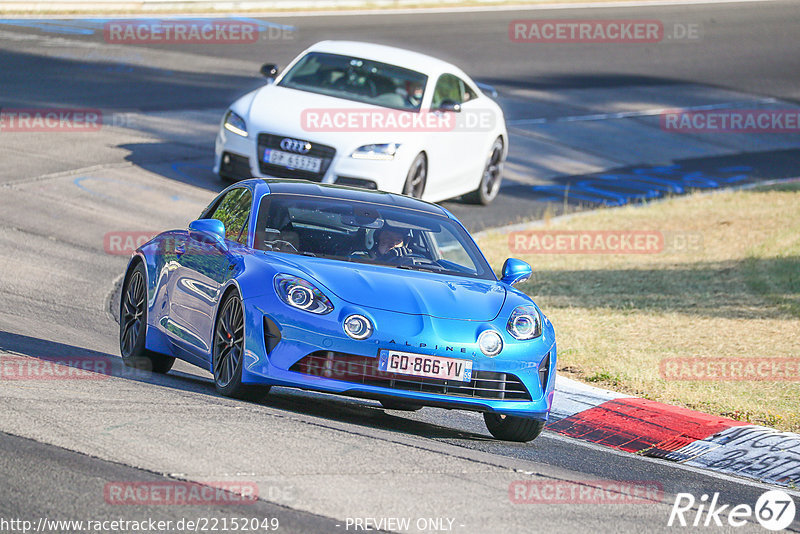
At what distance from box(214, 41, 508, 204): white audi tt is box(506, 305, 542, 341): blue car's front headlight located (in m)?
7.97

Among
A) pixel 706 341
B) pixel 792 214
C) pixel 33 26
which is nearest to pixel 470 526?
pixel 706 341

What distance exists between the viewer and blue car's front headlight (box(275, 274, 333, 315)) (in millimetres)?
7348

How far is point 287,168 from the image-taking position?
51.9ft

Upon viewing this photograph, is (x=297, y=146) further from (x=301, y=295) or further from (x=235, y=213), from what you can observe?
(x=301, y=295)

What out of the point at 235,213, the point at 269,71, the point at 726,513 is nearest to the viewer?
the point at 726,513

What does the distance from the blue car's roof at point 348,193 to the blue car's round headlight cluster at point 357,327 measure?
1.65 m

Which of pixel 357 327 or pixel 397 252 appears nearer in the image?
pixel 357 327

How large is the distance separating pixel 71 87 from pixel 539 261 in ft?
31.5

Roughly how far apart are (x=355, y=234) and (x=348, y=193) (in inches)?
22.1

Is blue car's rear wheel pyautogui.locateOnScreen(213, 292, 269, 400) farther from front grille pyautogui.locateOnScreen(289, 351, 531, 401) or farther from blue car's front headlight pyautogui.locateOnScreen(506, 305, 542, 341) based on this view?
blue car's front headlight pyautogui.locateOnScreen(506, 305, 542, 341)

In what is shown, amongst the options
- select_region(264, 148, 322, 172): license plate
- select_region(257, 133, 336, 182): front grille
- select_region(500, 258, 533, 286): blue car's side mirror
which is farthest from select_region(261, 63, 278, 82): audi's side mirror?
select_region(500, 258, 533, 286): blue car's side mirror

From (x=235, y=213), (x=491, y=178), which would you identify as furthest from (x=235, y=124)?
(x=235, y=213)

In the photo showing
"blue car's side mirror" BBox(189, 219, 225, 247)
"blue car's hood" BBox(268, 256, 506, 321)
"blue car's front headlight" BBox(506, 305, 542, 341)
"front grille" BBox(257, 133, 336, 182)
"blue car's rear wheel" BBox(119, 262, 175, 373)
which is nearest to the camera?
"blue car's hood" BBox(268, 256, 506, 321)

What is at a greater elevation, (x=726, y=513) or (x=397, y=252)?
(x=397, y=252)
